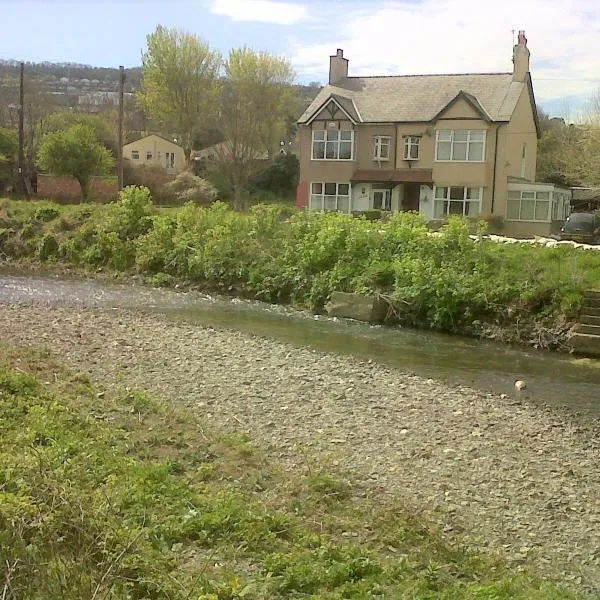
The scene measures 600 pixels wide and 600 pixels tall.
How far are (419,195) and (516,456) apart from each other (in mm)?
34859

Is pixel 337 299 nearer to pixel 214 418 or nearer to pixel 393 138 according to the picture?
pixel 214 418

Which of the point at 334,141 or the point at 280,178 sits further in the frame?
the point at 280,178

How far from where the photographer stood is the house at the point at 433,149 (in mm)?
41719

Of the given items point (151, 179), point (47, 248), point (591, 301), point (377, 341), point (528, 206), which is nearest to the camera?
point (377, 341)

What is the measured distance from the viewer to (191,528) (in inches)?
266

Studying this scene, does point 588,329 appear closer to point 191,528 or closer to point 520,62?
point 191,528

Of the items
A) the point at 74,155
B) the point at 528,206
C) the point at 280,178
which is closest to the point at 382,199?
the point at 528,206

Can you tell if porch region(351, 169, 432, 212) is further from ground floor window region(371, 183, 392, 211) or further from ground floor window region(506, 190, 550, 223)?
ground floor window region(506, 190, 550, 223)

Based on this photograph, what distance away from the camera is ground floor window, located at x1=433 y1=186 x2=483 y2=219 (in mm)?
41969

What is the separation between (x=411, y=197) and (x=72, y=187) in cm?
1911

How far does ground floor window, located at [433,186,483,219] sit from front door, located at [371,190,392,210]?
2.74 meters

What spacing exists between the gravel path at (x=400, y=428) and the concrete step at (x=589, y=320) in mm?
6148

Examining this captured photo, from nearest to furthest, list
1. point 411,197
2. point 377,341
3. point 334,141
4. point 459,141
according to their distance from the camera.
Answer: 1. point 377,341
2. point 459,141
3. point 411,197
4. point 334,141

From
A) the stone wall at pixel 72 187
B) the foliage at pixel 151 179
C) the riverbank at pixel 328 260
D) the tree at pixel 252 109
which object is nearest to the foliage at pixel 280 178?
the tree at pixel 252 109
